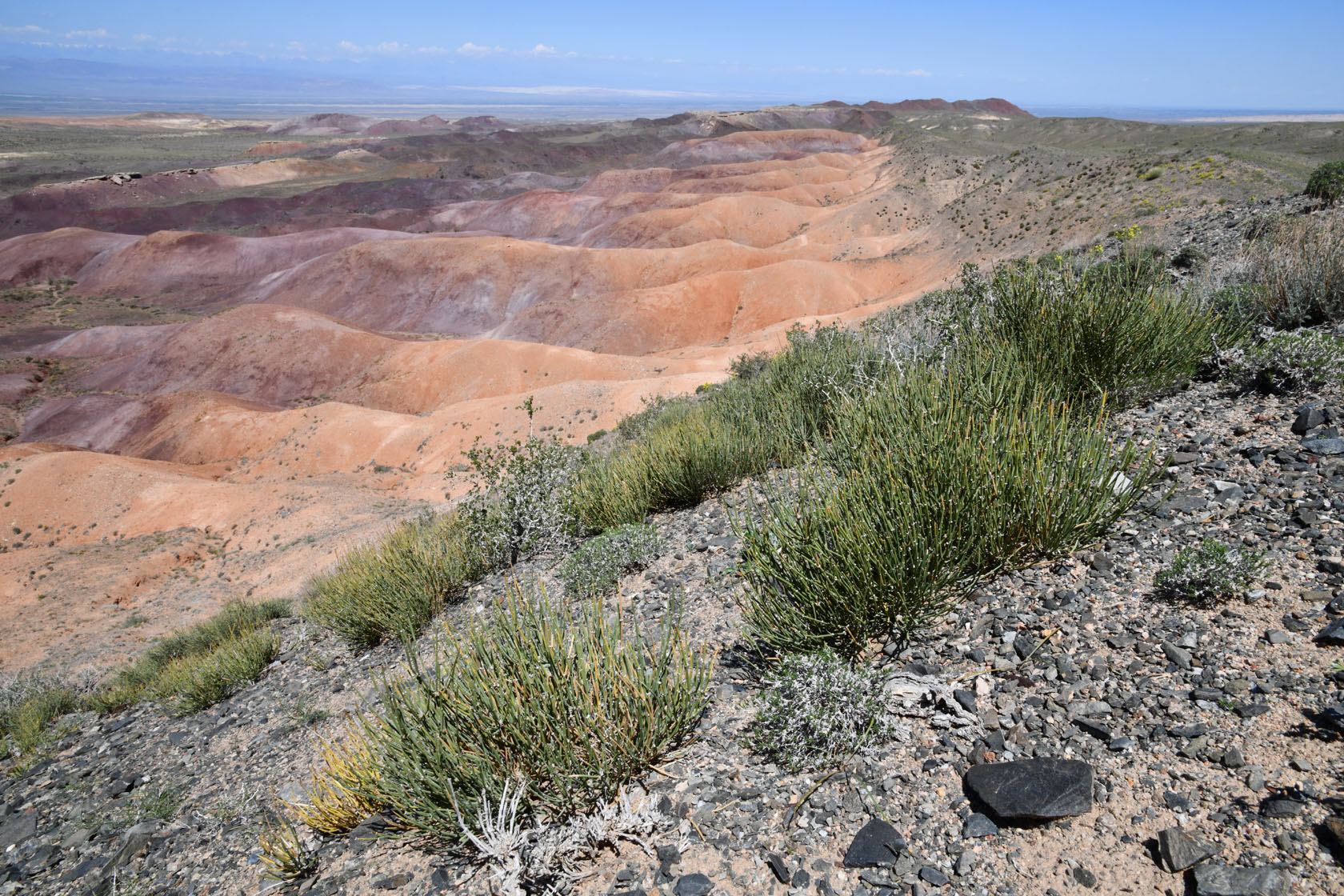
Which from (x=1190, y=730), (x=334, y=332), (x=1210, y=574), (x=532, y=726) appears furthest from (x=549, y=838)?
(x=334, y=332)

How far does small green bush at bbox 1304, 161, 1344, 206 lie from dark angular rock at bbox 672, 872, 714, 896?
16506mm

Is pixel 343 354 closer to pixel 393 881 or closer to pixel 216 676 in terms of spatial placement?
pixel 216 676

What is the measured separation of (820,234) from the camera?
154 feet

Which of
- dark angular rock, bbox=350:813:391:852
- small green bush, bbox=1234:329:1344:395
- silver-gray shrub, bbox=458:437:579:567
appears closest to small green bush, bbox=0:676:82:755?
silver-gray shrub, bbox=458:437:579:567

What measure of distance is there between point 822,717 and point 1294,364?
14.5 feet

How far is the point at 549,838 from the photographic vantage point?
2730 millimetres

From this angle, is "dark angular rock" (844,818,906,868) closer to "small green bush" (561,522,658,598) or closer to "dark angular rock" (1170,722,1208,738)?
"dark angular rock" (1170,722,1208,738)

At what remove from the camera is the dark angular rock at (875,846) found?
2.43 metres

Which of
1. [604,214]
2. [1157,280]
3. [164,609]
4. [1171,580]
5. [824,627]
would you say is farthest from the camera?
[604,214]

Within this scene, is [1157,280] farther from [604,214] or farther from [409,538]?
[604,214]

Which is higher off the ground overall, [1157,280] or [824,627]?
[1157,280]

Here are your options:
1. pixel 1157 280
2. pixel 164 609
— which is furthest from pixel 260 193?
pixel 1157 280

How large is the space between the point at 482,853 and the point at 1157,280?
7.97m

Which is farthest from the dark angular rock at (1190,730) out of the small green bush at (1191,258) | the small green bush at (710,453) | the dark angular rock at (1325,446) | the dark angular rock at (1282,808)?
the small green bush at (1191,258)
